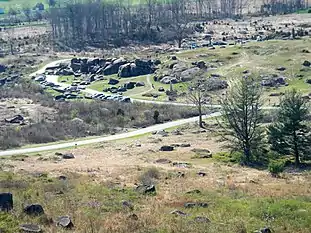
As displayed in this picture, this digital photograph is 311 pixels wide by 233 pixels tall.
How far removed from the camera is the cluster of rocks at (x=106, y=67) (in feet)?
402

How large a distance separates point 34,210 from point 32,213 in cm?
21

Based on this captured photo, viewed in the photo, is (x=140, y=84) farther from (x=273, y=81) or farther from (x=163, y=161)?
(x=163, y=161)

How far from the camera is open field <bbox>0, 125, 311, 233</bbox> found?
2159cm

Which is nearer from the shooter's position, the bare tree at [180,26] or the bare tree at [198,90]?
the bare tree at [198,90]

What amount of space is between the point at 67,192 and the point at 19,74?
4393 inches

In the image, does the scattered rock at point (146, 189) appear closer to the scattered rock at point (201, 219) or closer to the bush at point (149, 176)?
the bush at point (149, 176)

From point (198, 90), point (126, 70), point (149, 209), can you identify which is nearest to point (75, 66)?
point (126, 70)

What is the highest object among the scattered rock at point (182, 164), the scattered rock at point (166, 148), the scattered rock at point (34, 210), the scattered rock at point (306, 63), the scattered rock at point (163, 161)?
the scattered rock at point (34, 210)

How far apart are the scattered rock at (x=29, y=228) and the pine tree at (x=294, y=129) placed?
3564cm

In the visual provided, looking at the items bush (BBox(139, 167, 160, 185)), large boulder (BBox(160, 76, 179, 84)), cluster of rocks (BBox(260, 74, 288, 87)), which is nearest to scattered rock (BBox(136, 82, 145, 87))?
large boulder (BBox(160, 76, 179, 84))

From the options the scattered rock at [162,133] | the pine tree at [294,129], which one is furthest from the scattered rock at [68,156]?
the pine tree at [294,129]

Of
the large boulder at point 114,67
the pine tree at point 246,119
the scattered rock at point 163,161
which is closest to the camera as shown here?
the scattered rock at point 163,161

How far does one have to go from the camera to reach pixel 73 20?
7131 inches

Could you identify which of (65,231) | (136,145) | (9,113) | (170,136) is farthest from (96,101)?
(65,231)
